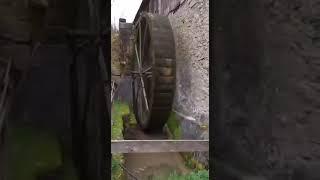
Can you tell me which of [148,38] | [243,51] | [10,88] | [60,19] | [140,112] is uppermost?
[148,38]

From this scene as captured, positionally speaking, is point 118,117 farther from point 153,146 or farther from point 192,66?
point 153,146

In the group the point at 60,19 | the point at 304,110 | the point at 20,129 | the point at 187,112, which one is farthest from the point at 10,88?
the point at 187,112

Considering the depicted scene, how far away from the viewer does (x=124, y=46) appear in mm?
11062

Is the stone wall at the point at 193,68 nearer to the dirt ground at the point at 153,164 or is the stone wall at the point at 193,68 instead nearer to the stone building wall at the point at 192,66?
the stone building wall at the point at 192,66

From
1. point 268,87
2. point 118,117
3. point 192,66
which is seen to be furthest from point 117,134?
point 268,87

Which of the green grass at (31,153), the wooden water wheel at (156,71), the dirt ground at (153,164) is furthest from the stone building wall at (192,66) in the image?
the green grass at (31,153)

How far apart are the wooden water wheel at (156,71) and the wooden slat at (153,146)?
7.33 feet

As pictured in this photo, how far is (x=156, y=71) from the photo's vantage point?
6.73 meters

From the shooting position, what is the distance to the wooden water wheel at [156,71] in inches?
266

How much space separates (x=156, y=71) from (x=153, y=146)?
95.4 inches

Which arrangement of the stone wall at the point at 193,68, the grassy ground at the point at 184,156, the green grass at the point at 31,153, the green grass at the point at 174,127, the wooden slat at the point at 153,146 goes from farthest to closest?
the green grass at the point at 174,127
the stone wall at the point at 193,68
the grassy ground at the point at 184,156
the wooden slat at the point at 153,146
the green grass at the point at 31,153

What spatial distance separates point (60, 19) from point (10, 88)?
0.37m

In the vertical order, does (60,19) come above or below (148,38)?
below

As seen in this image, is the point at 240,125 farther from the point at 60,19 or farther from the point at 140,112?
the point at 140,112
